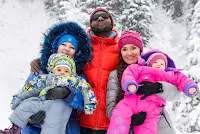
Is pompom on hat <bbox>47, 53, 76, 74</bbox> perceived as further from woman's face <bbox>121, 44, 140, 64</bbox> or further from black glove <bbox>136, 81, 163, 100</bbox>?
black glove <bbox>136, 81, 163, 100</bbox>

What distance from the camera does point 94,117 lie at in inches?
142

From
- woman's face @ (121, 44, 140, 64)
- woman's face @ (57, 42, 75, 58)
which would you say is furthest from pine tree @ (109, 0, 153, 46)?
woman's face @ (57, 42, 75, 58)

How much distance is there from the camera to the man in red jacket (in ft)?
11.9

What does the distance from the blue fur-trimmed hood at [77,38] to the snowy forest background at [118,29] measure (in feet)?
20.8

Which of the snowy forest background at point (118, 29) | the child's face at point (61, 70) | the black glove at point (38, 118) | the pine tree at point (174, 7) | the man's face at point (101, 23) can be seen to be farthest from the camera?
the pine tree at point (174, 7)

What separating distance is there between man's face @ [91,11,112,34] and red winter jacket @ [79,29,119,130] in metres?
0.14

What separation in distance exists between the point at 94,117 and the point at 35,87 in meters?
0.98

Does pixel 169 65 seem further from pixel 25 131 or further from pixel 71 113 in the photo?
pixel 25 131

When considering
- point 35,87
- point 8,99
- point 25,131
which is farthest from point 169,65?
point 8,99

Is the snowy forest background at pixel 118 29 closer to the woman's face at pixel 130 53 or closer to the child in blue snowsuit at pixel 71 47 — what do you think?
the woman's face at pixel 130 53

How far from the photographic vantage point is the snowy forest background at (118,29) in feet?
37.4

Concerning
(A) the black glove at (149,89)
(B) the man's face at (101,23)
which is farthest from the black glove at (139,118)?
(B) the man's face at (101,23)

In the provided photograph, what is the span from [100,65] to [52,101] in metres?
0.99

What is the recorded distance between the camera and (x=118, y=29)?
42.3 ft
